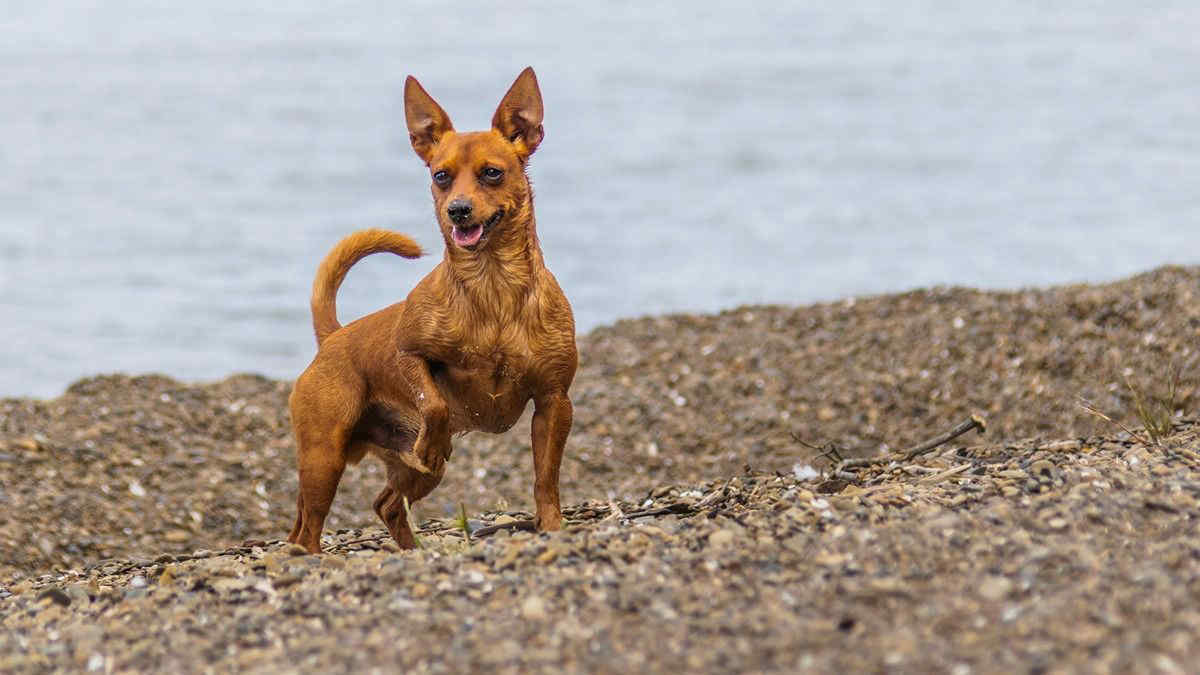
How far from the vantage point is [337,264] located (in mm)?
6719

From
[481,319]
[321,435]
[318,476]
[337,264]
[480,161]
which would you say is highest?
[480,161]

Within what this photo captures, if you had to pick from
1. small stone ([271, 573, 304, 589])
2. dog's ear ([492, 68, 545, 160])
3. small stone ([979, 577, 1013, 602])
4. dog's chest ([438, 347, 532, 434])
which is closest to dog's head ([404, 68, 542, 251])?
dog's ear ([492, 68, 545, 160])

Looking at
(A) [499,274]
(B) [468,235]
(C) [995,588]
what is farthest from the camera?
(A) [499,274]

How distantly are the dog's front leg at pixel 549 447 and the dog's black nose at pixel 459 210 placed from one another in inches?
29.9

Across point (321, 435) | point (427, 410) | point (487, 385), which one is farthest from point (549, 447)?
point (321, 435)

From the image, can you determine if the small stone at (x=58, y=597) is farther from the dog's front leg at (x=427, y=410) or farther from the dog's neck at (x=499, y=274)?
the dog's neck at (x=499, y=274)

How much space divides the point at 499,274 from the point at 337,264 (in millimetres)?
1344

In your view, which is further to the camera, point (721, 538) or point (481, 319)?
point (481, 319)

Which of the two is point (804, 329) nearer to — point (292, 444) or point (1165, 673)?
point (292, 444)

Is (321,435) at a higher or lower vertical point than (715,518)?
higher

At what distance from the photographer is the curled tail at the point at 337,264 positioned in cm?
666

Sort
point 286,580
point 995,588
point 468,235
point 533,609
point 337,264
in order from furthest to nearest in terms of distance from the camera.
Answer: point 337,264 → point 468,235 → point 286,580 → point 533,609 → point 995,588

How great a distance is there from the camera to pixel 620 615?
4.47 metres

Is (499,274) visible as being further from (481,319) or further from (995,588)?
(995,588)
